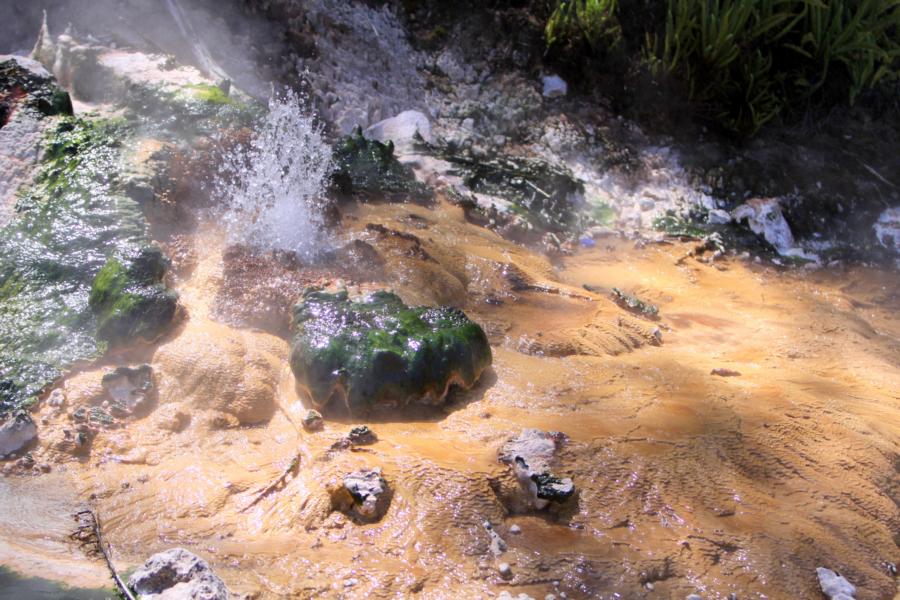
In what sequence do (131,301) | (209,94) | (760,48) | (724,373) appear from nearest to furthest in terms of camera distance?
(131,301)
(724,373)
(209,94)
(760,48)

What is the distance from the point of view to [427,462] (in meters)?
2.49

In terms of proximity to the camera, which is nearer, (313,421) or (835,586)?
(835,586)

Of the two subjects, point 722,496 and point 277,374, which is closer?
point 722,496

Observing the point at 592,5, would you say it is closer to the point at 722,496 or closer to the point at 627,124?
the point at 627,124

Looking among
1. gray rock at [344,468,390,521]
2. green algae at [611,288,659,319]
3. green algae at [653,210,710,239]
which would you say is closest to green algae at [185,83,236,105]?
green algae at [611,288,659,319]

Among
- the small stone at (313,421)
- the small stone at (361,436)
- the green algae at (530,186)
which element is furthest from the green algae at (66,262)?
the green algae at (530,186)

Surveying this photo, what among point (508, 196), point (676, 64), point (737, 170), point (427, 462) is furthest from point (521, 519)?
point (676, 64)

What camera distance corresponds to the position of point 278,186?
4074mm

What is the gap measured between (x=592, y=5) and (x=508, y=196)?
7.20ft

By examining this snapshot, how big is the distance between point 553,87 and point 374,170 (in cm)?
246

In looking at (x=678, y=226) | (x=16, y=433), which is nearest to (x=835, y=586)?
(x=16, y=433)

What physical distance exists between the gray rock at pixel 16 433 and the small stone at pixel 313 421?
1072mm

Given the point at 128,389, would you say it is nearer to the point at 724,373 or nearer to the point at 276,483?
the point at 276,483

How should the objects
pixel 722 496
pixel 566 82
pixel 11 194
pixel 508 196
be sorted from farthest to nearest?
pixel 566 82, pixel 508 196, pixel 11 194, pixel 722 496
